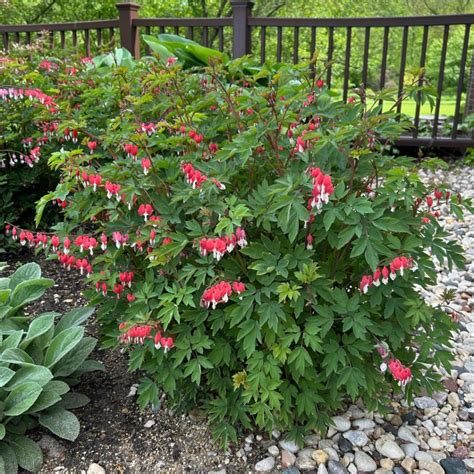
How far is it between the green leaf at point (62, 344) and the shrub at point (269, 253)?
129mm

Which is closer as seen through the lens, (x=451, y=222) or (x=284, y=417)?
(x=284, y=417)

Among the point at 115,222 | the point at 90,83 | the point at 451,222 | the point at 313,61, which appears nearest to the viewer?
the point at 313,61

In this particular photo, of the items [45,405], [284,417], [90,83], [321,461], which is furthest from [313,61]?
[90,83]

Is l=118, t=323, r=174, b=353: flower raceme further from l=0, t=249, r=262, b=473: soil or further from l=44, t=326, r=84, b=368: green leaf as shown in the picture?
l=0, t=249, r=262, b=473: soil

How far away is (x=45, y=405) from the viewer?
2096 millimetres

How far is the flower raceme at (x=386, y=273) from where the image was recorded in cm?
175

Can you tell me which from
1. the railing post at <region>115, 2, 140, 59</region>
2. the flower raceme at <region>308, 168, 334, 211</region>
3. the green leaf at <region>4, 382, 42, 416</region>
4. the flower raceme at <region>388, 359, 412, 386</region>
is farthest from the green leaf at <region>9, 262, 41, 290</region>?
the railing post at <region>115, 2, 140, 59</region>

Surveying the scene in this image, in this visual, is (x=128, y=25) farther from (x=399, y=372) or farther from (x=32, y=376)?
(x=399, y=372)

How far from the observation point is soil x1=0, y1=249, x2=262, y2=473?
209 centimetres

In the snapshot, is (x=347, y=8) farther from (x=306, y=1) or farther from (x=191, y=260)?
(x=191, y=260)

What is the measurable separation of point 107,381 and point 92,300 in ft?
1.38

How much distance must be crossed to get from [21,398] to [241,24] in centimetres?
529

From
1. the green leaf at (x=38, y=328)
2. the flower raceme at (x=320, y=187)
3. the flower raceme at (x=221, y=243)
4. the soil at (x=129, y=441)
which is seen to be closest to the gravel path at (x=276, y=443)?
the soil at (x=129, y=441)

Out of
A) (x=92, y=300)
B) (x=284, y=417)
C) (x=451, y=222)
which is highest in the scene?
(x=92, y=300)
